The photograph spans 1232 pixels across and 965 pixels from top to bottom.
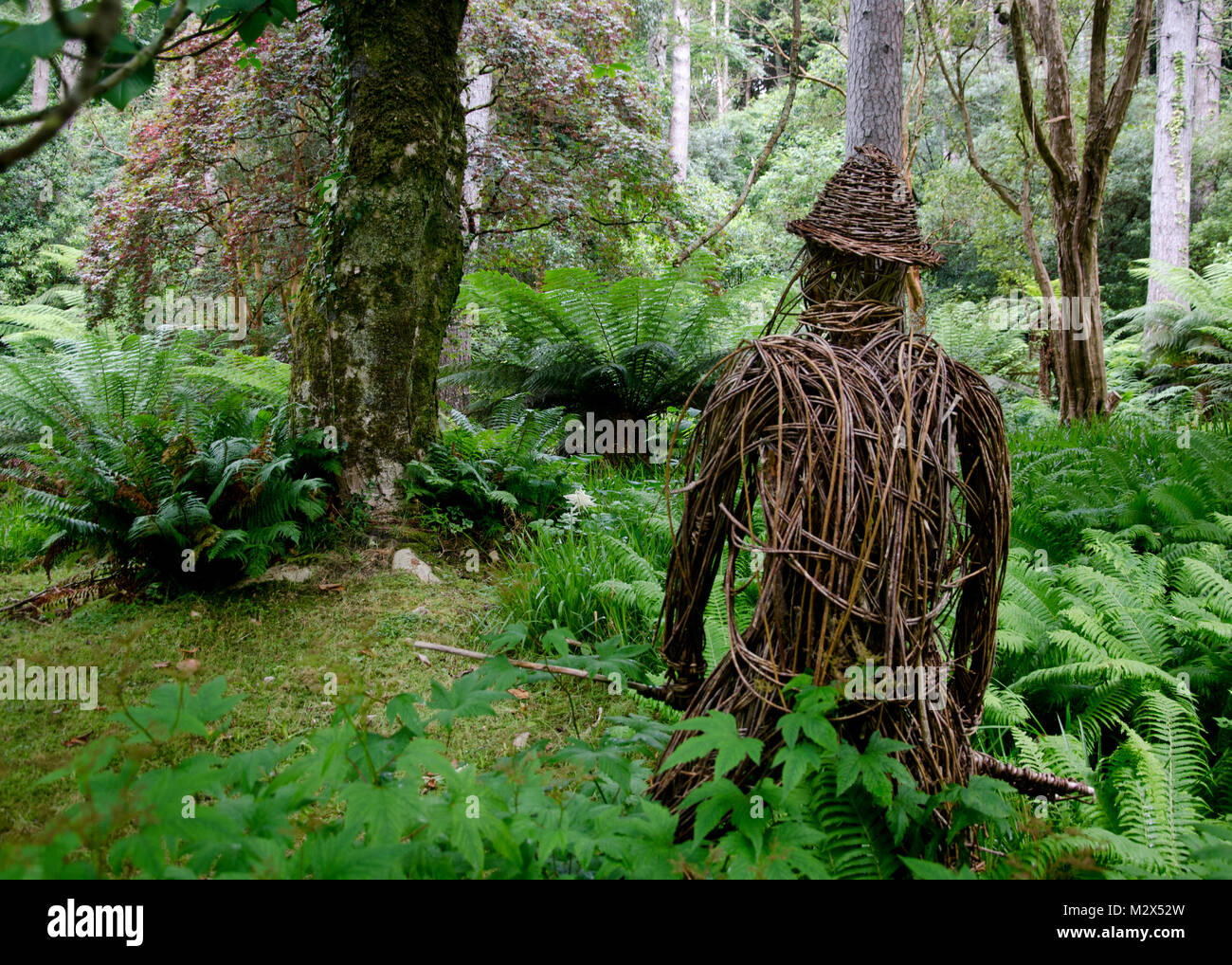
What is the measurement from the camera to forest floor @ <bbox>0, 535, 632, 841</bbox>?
2.82 metres

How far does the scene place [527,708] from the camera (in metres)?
3.20

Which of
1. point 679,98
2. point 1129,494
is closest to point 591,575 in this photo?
point 1129,494

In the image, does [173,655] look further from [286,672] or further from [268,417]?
[268,417]

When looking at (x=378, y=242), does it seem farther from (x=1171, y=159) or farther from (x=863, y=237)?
(x=1171, y=159)

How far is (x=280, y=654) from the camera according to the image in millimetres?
3426

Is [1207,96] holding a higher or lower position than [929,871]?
higher

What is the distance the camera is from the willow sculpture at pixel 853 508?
60.3 inches

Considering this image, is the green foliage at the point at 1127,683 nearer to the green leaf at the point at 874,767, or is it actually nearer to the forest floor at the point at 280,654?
the green leaf at the point at 874,767

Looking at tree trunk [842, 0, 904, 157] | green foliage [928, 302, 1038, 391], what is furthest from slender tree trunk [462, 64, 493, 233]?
green foliage [928, 302, 1038, 391]

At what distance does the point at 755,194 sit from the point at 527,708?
2178 cm

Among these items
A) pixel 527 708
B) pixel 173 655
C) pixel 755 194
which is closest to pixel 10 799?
pixel 173 655

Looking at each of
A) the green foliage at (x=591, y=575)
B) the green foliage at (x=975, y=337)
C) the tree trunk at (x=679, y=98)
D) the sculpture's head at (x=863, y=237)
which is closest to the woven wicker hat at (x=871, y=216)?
the sculpture's head at (x=863, y=237)

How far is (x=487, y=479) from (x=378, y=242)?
4.67 ft
